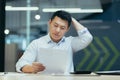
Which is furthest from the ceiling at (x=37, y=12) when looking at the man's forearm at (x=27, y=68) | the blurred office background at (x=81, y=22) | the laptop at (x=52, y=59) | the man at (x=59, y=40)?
the man's forearm at (x=27, y=68)

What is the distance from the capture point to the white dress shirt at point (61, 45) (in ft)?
8.68

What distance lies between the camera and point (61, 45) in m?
2.67

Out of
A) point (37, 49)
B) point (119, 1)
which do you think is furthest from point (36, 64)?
point (119, 1)

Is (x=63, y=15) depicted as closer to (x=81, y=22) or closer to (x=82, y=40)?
(x=81, y=22)

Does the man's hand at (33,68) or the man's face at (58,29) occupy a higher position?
the man's face at (58,29)

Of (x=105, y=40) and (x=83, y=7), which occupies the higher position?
(x=83, y=7)

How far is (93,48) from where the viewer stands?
2.77 m

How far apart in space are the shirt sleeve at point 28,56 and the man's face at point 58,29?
0.76 ft

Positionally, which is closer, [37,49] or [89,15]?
[37,49]

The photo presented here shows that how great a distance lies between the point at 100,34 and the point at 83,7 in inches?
14.2

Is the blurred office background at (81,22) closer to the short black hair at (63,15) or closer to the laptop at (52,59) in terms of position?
the short black hair at (63,15)

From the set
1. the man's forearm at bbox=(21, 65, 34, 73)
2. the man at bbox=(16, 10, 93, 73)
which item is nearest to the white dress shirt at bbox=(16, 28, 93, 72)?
the man at bbox=(16, 10, 93, 73)

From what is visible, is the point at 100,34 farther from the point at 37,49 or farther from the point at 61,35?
the point at 37,49

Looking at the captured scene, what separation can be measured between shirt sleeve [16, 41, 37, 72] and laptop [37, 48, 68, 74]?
73 millimetres
